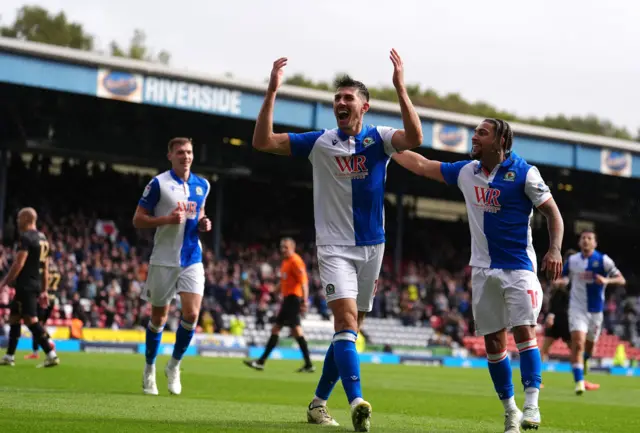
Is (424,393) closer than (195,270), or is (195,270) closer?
(195,270)

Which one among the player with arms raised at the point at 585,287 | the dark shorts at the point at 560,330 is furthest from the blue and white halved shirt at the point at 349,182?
the dark shorts at the point at 560,330

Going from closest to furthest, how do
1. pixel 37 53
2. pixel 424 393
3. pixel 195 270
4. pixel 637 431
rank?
pixel 637 431 < pixel 195 270 < pixel 424 393 < pixel 37 53

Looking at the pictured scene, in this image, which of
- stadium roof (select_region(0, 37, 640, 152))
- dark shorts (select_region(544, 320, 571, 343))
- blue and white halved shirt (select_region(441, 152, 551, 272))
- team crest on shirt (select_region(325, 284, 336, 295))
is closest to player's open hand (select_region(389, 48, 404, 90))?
blue and white halved shirt (select_region(441, 152, 551, 272))

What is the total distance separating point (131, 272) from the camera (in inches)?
1277

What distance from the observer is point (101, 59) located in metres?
32.6

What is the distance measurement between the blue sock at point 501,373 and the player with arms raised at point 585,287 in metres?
8.67

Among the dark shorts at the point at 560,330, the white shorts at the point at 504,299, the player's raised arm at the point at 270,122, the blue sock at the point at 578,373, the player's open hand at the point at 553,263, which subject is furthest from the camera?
the dark shorts at the point at 560,330

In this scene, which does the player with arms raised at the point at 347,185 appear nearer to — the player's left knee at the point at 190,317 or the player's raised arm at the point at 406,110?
the player's raised arm at the point at 406,110

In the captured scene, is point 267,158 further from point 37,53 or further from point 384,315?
point 37,53

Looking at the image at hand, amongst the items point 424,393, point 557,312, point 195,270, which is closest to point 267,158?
point 557,312

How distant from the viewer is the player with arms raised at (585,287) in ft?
54.6

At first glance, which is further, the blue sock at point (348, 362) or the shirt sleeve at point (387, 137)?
the shirt sleeve at point (387, 137)

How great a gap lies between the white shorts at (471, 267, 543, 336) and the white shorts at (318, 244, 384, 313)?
0.84 metres

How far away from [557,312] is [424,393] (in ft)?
18.8
